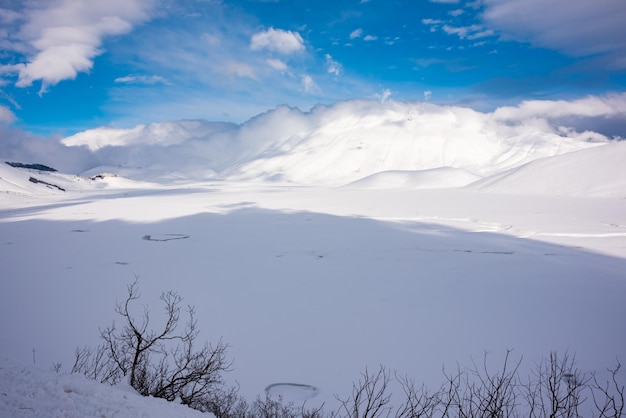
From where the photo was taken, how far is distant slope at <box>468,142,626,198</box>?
2575 centimetres

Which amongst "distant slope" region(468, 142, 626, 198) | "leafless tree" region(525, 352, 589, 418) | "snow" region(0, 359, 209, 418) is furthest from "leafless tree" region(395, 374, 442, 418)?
"distant slope" region(468, 142, 626, 198)

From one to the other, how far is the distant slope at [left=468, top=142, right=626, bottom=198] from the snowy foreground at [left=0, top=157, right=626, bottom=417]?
30.9ft

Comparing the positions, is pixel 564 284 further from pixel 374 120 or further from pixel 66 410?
pixel 374 120

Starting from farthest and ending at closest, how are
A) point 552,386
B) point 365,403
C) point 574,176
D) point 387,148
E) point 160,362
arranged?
1. point 387,148
2. point 574,176
3. point 160,362
4. point 365,403
5. point 552,386

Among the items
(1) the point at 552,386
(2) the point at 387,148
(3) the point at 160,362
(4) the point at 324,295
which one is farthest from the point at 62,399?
(2) the point at 387,148

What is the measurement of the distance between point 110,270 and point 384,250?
29.2 feet

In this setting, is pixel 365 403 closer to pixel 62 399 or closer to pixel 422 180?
pixel 62 399

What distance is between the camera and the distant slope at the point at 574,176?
2575 centimetres

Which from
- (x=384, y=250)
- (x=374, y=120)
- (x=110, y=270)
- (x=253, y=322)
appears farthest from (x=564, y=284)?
(x=374, y=120)

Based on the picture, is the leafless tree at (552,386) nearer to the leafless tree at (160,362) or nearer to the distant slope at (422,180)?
the leafless tree at (160,362)

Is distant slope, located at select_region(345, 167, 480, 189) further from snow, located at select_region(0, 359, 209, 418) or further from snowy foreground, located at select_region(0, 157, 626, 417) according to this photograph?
snow, located at select_region(0, 359, 209, 418)

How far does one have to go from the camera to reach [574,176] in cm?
2869

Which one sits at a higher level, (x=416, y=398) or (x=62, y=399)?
(x=62, y=399)

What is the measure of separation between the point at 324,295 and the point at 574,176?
1151 inches
